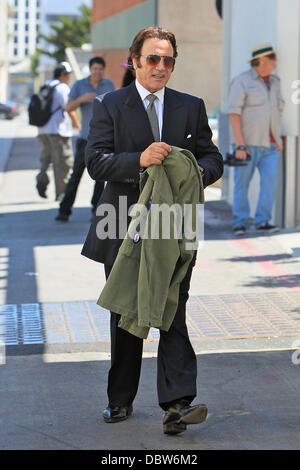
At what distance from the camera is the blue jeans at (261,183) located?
34.6 ft

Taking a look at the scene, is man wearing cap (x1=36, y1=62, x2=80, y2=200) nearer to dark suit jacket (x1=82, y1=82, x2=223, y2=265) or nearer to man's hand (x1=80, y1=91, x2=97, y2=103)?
man's hand (x1=80, y1=91, x2=97, y2=103)

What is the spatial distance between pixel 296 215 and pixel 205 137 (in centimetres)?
617

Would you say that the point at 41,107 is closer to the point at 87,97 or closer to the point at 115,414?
the point at 87,97

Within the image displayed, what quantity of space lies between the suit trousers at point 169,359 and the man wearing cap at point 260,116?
575cm

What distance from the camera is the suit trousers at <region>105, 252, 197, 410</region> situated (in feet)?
15.4

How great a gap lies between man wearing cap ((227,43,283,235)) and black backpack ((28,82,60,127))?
3.64 m

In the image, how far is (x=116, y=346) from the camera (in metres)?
4.84

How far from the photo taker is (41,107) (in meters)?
13.3

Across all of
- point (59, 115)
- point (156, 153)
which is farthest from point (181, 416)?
point (59, 115)

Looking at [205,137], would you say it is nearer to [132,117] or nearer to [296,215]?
[132,117]

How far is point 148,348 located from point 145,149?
7.05 ft

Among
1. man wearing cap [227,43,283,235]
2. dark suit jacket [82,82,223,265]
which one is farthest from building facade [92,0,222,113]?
dark suit jacket [82,82,223,265]
